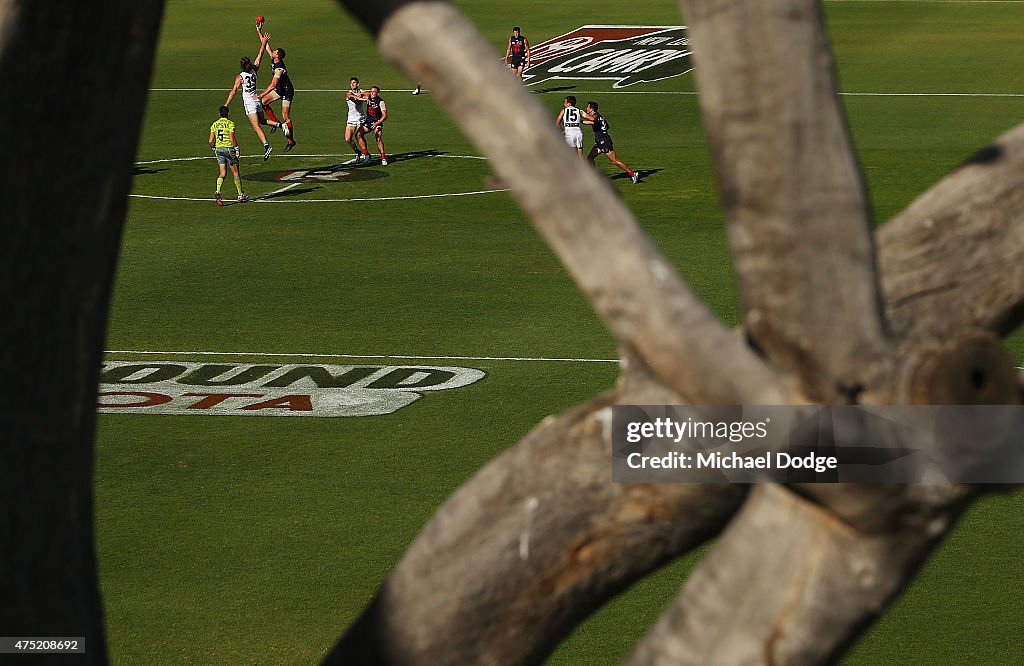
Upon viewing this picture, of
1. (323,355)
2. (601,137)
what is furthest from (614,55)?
(323,355)

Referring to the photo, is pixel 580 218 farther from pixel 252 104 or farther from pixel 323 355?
pixel 252 104

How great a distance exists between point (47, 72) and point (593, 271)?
120 centimetres

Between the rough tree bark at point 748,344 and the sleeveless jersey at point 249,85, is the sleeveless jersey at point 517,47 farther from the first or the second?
the rough tree bark at point 748,344

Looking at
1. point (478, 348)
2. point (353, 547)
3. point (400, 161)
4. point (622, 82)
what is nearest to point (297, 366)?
point (478, 348)

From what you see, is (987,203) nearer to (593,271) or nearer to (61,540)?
(593,271)

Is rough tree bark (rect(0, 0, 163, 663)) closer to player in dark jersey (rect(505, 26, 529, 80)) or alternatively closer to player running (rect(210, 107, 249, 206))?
player running (rect(210, 107, 249, 206))

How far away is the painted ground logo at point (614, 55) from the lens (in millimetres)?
40594

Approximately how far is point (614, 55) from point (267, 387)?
2871cm

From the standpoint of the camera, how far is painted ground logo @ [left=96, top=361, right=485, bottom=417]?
15906 mm

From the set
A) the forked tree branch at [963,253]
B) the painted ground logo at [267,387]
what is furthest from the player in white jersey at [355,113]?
the forked tree branch at [963,253]

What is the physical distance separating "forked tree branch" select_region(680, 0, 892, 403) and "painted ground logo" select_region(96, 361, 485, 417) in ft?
42.0

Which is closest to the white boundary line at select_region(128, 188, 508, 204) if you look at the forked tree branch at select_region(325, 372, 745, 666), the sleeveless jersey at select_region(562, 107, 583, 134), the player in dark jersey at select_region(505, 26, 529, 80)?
the sleeveless jersey at select_region(562, 107, 583, 134)

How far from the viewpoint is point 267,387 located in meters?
16.6

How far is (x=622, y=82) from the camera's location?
39.4m
